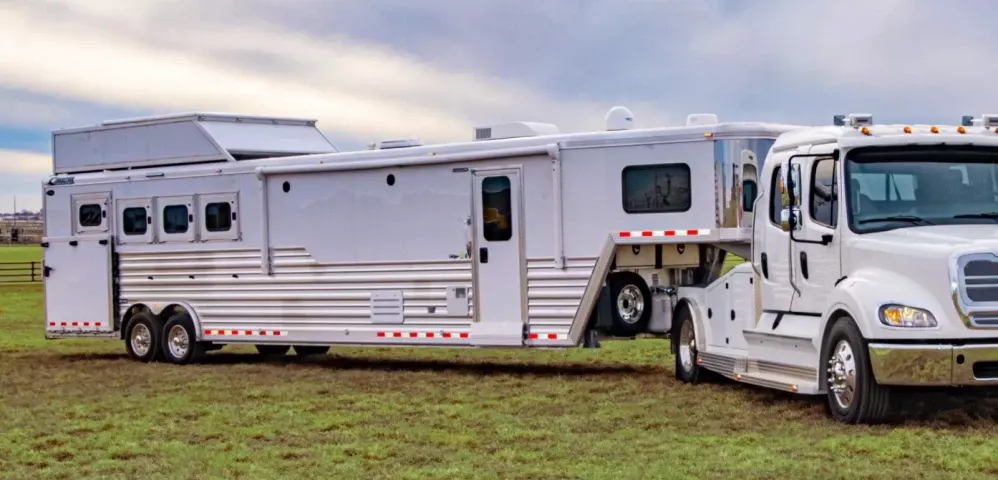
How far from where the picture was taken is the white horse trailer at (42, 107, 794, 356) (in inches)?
590

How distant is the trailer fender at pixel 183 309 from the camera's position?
62.0 ft

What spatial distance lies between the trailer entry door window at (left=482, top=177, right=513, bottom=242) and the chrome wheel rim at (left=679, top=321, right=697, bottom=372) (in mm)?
2410

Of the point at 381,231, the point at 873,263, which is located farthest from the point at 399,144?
the point at 873,263

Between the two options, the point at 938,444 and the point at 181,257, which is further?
the point at 181,257

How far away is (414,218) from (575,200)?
7.60 feet

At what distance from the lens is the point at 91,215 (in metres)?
20.1

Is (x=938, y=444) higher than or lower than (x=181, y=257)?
lower

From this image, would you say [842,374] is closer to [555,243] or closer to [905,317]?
[905,317]

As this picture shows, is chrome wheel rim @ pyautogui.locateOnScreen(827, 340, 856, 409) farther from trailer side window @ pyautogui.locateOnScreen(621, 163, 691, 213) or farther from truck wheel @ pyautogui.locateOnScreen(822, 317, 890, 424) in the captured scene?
trailer side window @ pyautogui.locateOnScreen(621, 163, 691, 213)

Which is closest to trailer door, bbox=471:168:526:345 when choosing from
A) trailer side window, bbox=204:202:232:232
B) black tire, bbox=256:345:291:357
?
trailer side window, bbox=204:202:232:232

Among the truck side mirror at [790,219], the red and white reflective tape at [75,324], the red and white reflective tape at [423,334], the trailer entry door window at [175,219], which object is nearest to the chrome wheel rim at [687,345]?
the truck side mirror at [790,219]

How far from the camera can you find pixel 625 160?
49.6ft

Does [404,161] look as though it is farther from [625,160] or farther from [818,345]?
[818,345]

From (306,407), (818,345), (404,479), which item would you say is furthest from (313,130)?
(404,479)
